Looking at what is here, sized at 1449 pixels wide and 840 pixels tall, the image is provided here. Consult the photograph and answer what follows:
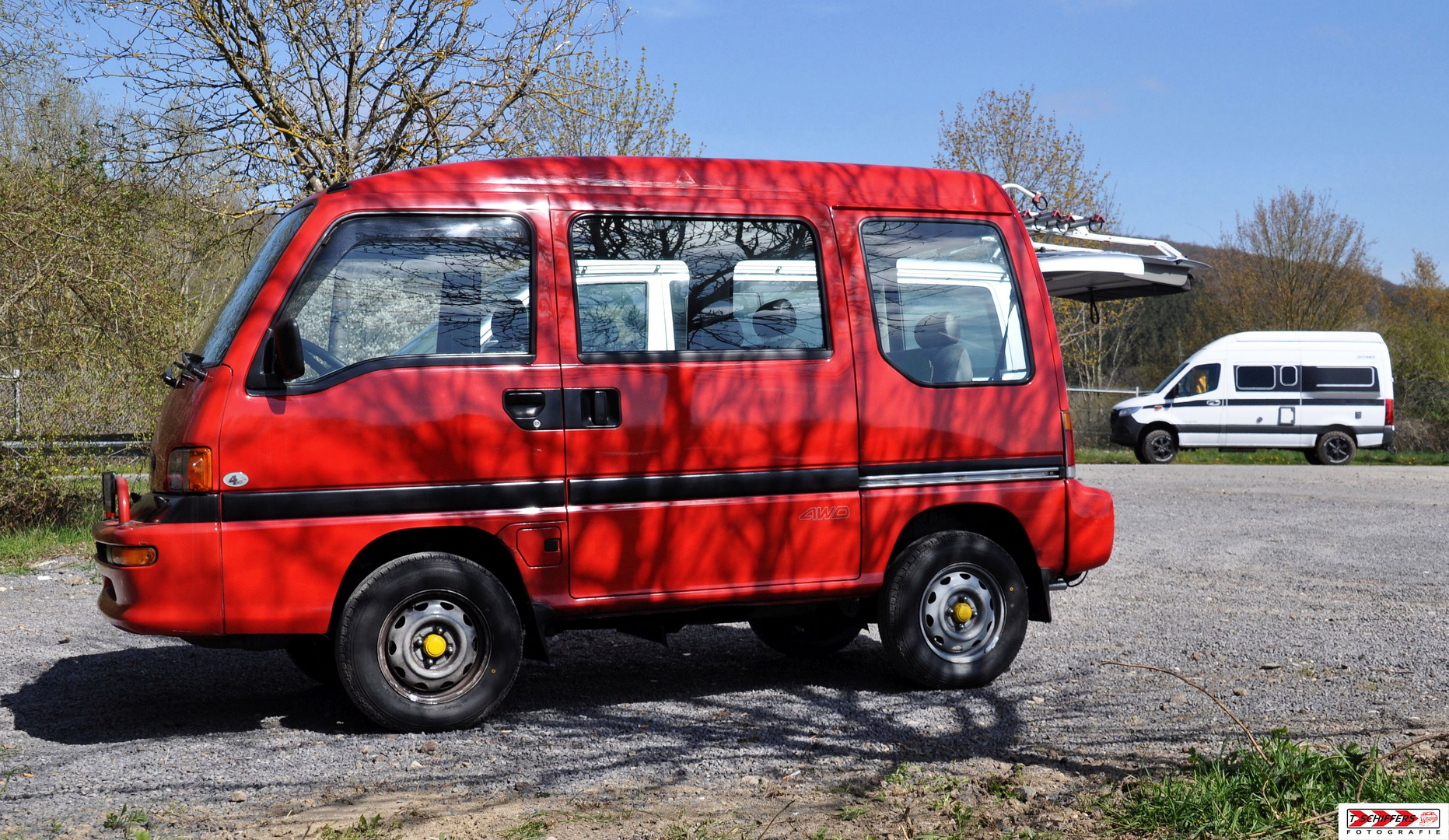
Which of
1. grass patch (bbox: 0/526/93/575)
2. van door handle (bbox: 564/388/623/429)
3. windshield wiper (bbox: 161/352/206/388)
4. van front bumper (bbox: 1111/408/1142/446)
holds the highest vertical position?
windshield wiper (bbox: 161/352/206/388)

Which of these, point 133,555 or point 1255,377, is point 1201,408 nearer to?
point 1255,377

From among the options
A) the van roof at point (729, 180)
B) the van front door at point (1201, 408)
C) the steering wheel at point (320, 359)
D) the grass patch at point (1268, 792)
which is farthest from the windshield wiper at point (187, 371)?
the van front door at point (1201, 408)

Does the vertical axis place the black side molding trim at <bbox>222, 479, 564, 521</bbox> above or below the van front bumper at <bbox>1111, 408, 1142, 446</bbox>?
above

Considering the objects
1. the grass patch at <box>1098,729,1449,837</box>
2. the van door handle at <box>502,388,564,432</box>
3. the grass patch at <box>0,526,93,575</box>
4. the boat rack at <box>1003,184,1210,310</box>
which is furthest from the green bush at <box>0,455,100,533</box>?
the grass patch at <box>1098,729,1449,837</box>

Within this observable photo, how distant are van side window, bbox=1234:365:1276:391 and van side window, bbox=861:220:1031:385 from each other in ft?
65.1

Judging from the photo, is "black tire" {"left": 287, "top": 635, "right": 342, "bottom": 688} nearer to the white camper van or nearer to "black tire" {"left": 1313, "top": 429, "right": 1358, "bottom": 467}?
the white camper van

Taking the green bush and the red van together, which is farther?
the green bush

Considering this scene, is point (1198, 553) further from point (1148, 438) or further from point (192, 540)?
point (1148, 438)

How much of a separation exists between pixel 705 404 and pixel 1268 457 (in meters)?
22.9

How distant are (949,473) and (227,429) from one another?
3176mm

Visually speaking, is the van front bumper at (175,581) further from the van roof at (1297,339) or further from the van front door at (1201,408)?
the van roof at (1297,339)

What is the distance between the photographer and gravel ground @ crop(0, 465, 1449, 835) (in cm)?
440

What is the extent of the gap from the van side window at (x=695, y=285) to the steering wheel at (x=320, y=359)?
987mm

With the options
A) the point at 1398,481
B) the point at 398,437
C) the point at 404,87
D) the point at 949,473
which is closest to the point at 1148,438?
the point at 1398,481
